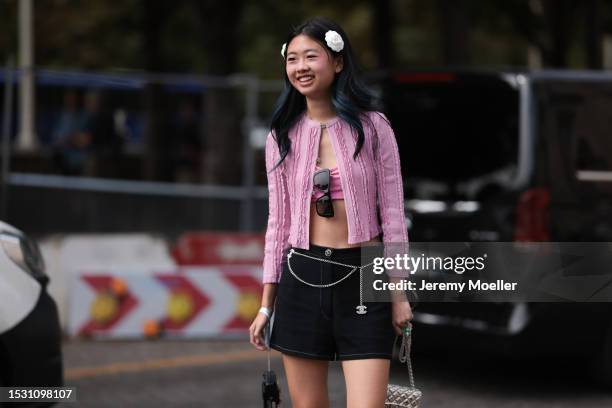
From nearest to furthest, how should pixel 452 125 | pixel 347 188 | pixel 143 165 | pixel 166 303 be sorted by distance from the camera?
pixel 347 188 → pixel 452 125 → pixel 166 303 → pixel 143 165

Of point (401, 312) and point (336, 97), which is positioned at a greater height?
point (336, 97)

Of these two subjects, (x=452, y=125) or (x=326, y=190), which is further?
(x=452, y=125)

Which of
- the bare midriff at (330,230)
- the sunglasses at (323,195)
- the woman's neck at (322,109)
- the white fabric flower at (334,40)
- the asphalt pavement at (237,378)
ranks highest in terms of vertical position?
the white fabric flower at (334,40)

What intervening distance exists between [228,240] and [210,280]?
0.71 metres

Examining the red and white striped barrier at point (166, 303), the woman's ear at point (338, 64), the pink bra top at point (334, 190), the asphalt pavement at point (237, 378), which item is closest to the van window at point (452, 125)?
the asphalt pavement at point (237, 378)

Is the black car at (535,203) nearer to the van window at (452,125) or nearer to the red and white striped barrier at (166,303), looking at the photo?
the van window at (452,125)

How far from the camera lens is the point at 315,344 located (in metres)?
4.16

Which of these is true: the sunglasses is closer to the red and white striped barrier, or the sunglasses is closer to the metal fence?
the red and white striped barrier

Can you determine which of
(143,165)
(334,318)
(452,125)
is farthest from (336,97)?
(143,165)

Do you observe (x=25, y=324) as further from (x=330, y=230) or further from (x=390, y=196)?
(x=390, y=196)

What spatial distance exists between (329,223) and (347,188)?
0.46 feet

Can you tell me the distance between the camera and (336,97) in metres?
4.20

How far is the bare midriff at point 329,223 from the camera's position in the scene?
4.16 metres

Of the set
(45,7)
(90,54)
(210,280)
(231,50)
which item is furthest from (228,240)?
(90,54)
